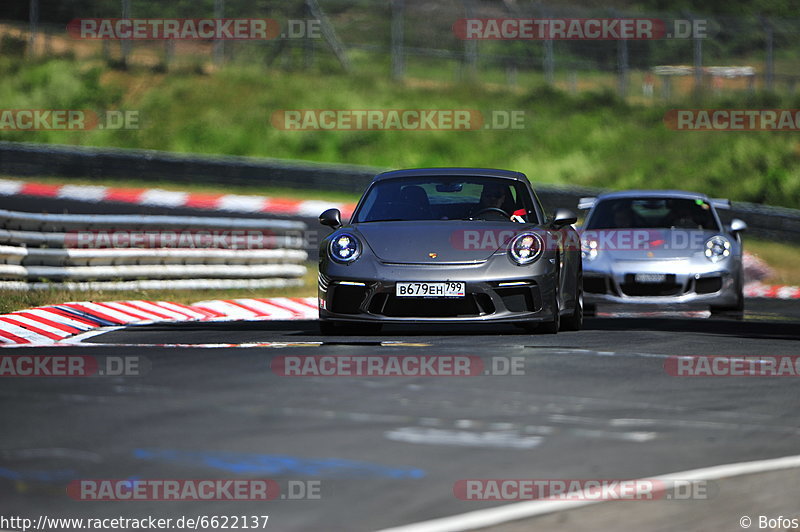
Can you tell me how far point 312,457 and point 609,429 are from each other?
1.43m

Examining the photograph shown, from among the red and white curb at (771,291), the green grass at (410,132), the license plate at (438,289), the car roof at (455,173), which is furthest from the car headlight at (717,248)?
the green grass at (410,132)

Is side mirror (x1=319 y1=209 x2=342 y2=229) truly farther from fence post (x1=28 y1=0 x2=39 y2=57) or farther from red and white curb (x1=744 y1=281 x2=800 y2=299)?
fence post (x1=28 y1=0 x2=39 y2=57)

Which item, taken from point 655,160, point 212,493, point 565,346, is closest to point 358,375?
point 565,346

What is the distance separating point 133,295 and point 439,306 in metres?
5.88

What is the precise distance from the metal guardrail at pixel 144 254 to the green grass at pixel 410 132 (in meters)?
14.0

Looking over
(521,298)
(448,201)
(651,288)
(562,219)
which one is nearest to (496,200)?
(448,201)

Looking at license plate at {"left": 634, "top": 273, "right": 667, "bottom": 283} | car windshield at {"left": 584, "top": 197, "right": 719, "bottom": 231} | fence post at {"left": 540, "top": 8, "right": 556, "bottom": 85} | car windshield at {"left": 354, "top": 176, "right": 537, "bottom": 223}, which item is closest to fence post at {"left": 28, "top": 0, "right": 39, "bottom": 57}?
fence post at {"left": 540, "top": 8, "right": 556, "bottom": 85}

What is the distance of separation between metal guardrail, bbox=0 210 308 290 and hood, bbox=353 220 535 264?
4.32 m

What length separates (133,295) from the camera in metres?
14.5

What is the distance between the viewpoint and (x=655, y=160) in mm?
30828

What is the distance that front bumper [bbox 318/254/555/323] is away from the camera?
31.2 ft

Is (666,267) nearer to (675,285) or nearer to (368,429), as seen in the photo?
(675,285)

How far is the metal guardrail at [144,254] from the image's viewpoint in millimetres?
13219

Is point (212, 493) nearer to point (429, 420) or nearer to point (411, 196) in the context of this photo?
point (429, 420)
